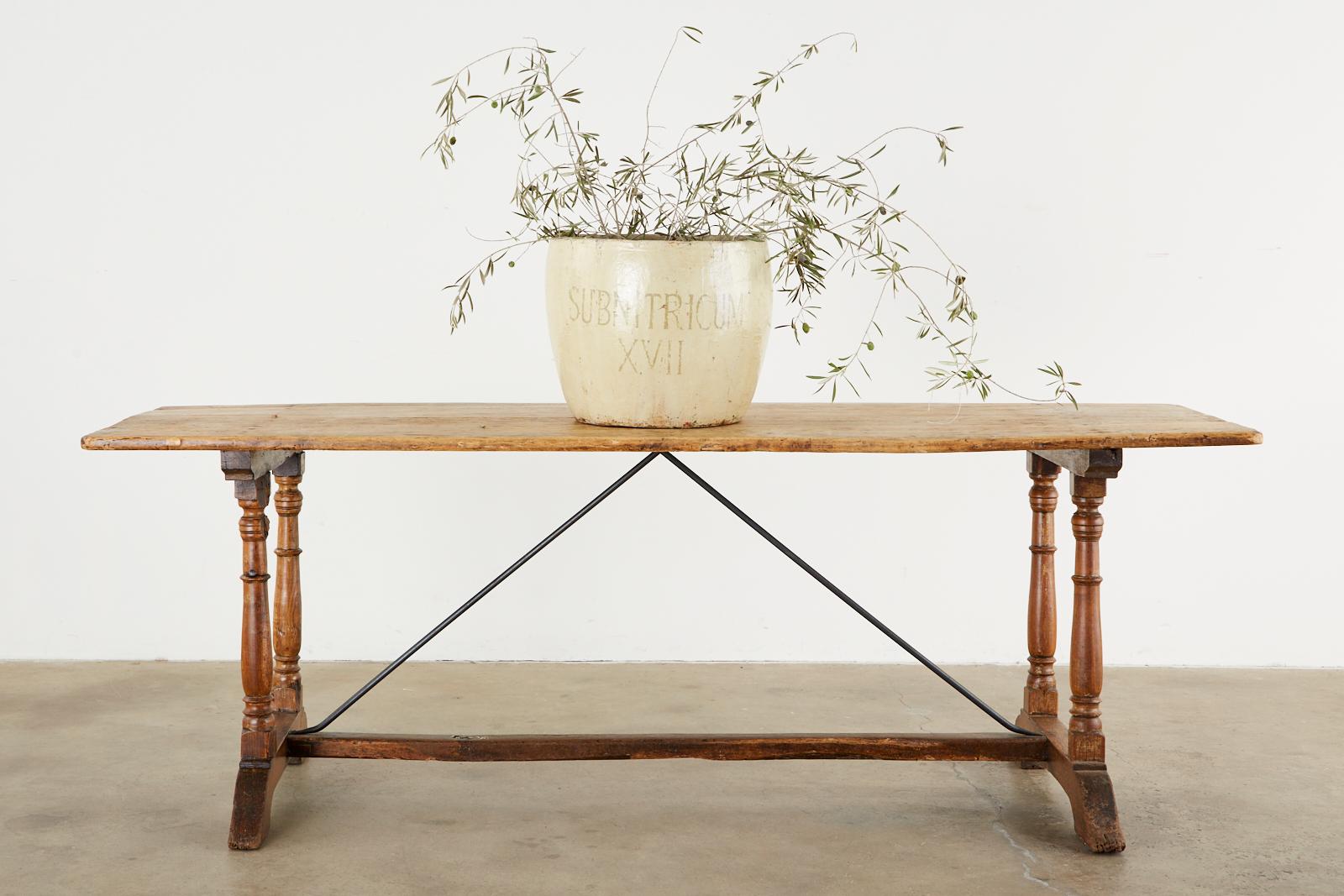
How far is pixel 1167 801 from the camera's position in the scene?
2953 millimetres

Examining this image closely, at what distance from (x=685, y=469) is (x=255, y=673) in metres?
0.91

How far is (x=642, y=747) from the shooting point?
2.83 metres

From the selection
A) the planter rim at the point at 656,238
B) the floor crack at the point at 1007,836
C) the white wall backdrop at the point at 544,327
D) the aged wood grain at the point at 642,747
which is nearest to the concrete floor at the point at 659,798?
the floor crack at the point at 1007,836

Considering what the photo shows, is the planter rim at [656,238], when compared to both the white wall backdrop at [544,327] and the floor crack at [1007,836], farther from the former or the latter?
the white wall backdrop at [544,327]

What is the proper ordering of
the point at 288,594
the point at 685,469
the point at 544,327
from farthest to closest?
the point at 544,327 → the point at 288,594 → the point at 685,469

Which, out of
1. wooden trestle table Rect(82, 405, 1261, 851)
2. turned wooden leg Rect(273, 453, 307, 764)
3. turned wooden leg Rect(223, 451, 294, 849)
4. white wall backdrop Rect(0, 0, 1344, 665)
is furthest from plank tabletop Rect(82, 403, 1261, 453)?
white wall backdrop Rect(0, 0, 1344, 665)

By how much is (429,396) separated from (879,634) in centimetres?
141

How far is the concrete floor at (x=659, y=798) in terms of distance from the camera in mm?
2578

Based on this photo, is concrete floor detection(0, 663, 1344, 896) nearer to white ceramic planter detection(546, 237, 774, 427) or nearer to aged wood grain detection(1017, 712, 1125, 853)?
aged wood grain detection(1017, 712, 1125, 853)

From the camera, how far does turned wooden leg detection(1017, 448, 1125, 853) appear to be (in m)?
2.68

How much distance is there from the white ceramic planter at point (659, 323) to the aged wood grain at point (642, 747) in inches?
25.6

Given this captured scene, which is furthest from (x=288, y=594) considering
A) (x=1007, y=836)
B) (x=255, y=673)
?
(x=1007, y=836)

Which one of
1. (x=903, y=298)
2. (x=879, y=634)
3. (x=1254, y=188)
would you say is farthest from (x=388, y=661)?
(x=1254, y=188)

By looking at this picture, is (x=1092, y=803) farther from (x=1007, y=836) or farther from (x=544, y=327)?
(x=544, y=327)
